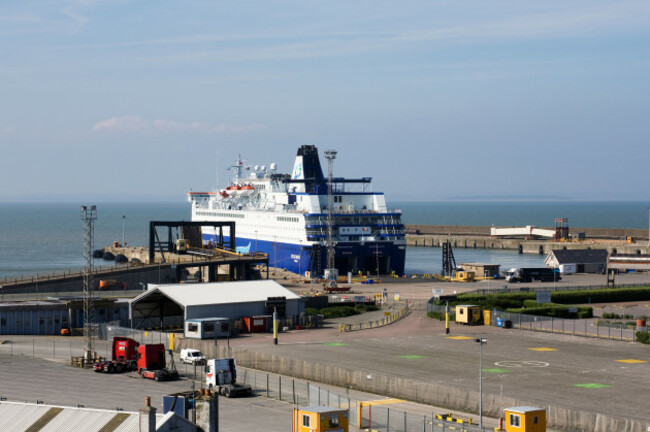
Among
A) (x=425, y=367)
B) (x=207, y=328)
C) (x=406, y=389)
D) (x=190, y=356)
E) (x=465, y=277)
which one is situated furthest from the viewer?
(x=465, y=277)

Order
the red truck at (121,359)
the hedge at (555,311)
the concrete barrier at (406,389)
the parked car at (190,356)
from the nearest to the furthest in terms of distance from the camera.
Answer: the concrete barrier at (406,389), the red truck at (121,359), the parked car at (190,356), the hedge at (555,311)

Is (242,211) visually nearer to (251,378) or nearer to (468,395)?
(251,378)

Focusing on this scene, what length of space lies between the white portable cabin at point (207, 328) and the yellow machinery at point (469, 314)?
16.4m

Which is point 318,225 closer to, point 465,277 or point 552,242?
point 465,277

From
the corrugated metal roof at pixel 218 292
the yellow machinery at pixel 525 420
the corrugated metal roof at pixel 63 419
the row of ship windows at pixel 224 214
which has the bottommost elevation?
the yellow machinery at pixel 525 420

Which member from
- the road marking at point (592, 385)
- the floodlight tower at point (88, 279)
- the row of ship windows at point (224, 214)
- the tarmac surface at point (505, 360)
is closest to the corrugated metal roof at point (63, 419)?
the tarmac surface at point (505, 360)

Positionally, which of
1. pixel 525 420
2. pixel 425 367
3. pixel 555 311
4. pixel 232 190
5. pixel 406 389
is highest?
pixel 232 190

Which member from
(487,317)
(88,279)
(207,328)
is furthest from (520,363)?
(88,279)

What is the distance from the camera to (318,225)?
108 metres

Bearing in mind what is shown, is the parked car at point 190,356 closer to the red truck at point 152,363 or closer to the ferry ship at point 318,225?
the red truck at point 152,363

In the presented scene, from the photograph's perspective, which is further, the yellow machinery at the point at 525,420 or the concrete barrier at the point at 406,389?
the concrete barrier at the point at 406,389

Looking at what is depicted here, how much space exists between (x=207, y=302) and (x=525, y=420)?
104 feet

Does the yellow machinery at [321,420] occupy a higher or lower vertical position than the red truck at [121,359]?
higher

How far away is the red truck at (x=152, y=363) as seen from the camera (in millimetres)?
44781
